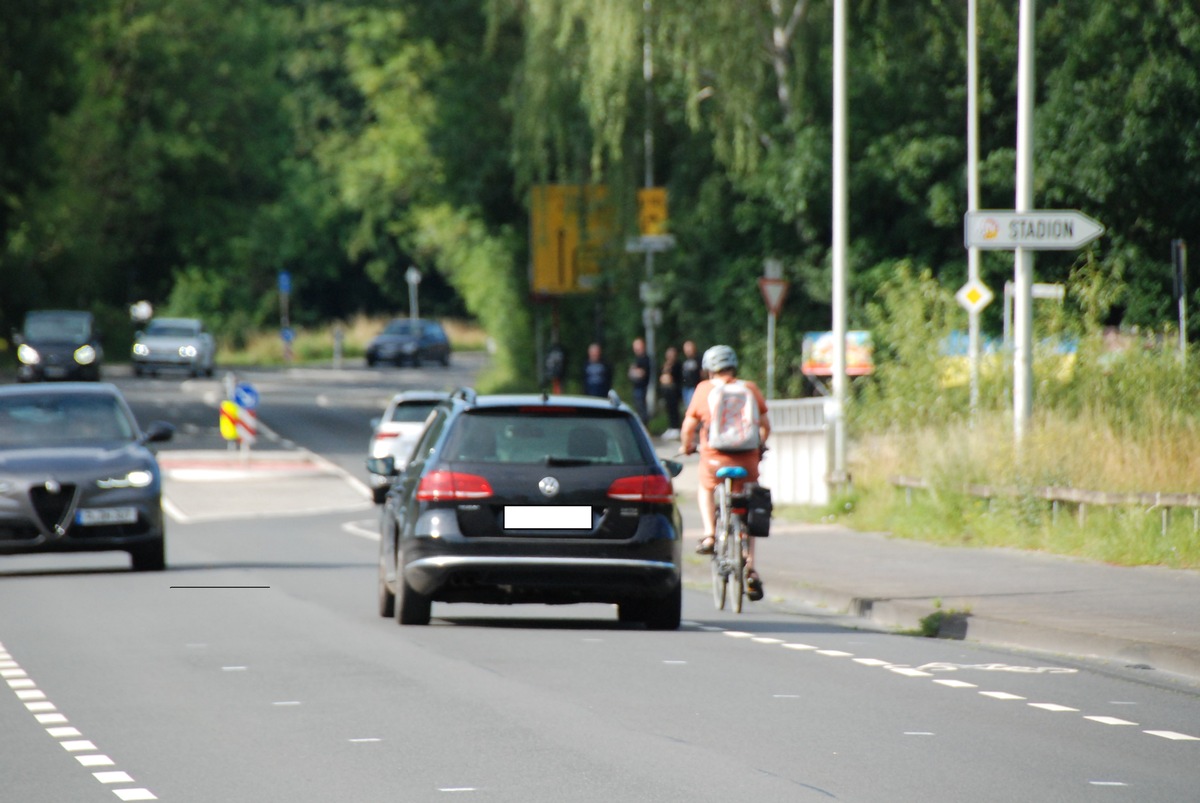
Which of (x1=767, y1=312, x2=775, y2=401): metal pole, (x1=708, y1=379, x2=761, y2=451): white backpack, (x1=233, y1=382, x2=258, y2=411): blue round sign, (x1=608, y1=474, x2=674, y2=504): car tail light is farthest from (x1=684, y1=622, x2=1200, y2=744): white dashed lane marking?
(x1=233, y1=382, x2=258, y2=411): blue round sign

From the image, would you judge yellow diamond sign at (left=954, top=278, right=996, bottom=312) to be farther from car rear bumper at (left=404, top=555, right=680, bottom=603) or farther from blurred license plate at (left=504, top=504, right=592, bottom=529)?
blurred license plate at (left=504, top=504, right=592, bottom=529)

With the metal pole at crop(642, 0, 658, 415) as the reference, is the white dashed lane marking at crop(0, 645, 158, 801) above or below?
below

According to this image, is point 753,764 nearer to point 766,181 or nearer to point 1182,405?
point 1182,405

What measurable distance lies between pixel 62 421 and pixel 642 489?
8.08 m

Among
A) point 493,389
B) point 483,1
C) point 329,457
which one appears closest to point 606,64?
point 329,457

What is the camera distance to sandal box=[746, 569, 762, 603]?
16.1m

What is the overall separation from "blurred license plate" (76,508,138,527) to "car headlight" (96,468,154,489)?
0.19 m

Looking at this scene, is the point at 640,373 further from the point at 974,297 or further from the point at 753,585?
the point at 753,585

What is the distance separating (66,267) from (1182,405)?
1993 inches

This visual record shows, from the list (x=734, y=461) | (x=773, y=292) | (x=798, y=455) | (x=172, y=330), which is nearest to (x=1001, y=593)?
(x=734, y=461)

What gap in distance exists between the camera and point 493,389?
6019 centimetres

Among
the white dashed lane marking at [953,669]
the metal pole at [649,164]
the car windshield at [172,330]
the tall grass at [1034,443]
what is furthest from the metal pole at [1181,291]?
the car windshield at [172,330]

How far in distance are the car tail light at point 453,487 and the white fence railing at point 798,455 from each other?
12822 millimetres

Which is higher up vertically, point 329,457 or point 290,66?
point 290,66
